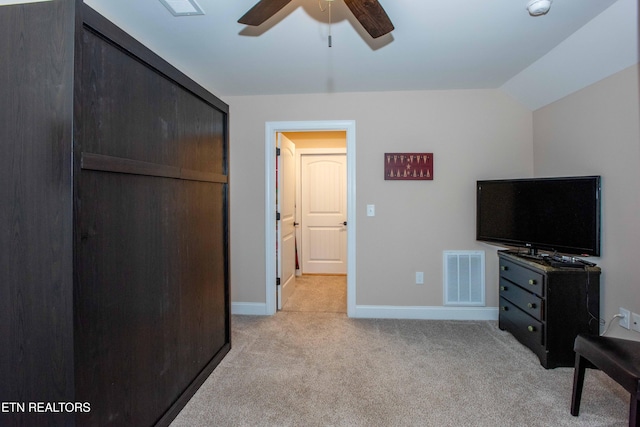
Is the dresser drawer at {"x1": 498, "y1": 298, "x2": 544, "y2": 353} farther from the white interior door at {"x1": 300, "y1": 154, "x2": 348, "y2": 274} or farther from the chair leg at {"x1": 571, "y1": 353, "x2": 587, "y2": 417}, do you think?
the white interior door at {"x1": 300, "y1": 154, "x2": 348, "y2": 274}

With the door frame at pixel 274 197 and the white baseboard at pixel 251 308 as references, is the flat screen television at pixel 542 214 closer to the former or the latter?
the door frame at pixel 274 197

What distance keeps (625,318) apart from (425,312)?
151cm

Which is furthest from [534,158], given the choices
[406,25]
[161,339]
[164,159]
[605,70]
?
[161,339]

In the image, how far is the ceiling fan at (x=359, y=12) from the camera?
138cm

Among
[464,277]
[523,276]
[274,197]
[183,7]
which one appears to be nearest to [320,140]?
[274,197]

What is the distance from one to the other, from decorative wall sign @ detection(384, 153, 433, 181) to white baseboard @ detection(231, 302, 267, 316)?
1953 millimetres

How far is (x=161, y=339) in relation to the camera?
1.65 meters

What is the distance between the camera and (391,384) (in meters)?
2.05

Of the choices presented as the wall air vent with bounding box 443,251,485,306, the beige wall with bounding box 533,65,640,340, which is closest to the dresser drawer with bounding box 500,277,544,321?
the wall air vent with bounding box 443,251,485,306

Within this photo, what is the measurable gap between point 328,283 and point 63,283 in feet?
12.4

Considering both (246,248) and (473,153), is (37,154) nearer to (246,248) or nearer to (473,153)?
(246,248)

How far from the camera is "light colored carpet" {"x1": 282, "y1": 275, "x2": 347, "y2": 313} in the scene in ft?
11.6

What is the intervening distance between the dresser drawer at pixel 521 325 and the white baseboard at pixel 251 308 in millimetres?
2329
